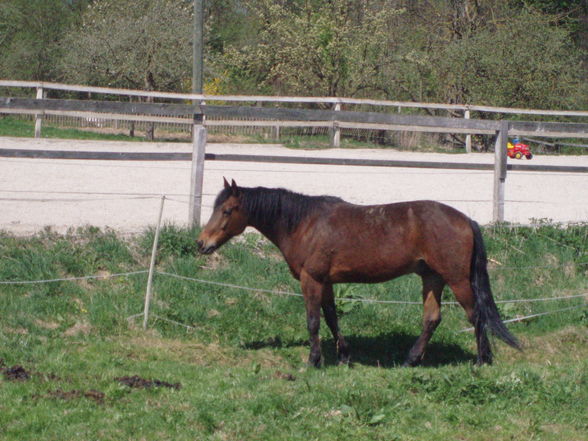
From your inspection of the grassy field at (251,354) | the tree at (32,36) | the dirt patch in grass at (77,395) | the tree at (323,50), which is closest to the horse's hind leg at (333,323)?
the grassy field at (251,354)

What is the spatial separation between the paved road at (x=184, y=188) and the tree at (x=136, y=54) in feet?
33.4

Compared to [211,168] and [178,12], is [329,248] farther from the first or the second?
[178,12]

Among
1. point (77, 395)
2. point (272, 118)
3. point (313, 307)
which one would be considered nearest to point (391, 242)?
point (313, 307)

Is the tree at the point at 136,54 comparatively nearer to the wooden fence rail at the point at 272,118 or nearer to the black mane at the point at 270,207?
the wooden fence rail at the point at 272,118

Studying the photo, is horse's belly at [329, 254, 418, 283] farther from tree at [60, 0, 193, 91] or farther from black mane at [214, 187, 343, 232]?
tree at [60, 0, 193, 91]

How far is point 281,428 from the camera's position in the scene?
16.9 ft

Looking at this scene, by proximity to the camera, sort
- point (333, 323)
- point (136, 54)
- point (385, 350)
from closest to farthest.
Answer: point (333, 323) < point (385, 350) < point (136, 54)

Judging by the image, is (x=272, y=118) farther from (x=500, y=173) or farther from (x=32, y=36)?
(x=32, y=36)

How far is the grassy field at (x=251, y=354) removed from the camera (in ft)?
17.3

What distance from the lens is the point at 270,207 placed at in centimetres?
719

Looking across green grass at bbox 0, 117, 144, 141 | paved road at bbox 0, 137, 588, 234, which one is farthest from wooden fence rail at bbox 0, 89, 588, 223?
green grass at bbox 0, 117, 144, 141

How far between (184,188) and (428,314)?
6.86 m

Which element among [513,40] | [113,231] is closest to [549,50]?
[513,40]

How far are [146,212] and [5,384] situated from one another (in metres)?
5.52
